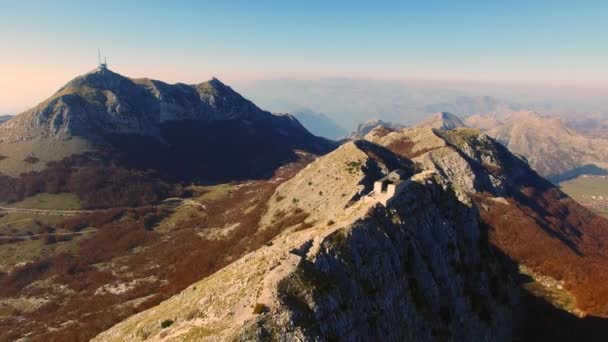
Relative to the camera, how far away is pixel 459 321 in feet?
208

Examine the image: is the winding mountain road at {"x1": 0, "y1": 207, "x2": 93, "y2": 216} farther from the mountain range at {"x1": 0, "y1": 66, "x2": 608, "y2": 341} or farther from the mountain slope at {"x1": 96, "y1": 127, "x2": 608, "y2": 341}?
the mountain slope at {"x1": 96, "y1": 127, "x2": 608, "y2": 341}

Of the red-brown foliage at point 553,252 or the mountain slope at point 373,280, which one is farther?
the red-brown foliage at point 553,252

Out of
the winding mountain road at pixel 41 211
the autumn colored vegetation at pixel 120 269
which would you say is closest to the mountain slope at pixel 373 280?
the autumn colored vegetation at pixel 120 269

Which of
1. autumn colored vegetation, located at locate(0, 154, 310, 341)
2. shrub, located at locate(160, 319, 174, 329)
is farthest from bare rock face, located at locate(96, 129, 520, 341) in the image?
autumn colored vegetation, located at locate(0, 154, 310, 341)

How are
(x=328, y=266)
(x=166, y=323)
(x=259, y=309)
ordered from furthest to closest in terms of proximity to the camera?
(x=328, y=266) < (x=166, y=323) < (x=259, y=309)

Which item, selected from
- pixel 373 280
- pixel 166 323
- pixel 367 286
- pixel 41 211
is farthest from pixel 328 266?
pixel 41 211

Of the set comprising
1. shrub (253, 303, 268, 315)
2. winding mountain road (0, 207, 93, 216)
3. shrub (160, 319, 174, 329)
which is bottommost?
winding mountain road (0, 207, 93, 216)

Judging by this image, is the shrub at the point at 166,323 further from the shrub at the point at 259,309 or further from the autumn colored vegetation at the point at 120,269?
the autumn colored vegetation at the point at 120,269

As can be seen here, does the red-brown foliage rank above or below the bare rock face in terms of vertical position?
below

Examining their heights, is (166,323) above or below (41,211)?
above

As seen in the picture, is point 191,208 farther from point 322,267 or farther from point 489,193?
point 322,267

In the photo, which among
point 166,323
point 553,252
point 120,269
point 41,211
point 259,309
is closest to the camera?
point 259,309

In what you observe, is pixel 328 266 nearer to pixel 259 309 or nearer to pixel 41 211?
pixel 259 309

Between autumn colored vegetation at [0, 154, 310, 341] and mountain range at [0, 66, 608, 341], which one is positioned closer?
mountain range at [0, 66, 608, 341]
